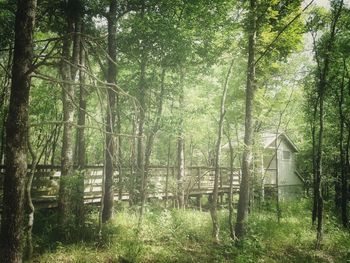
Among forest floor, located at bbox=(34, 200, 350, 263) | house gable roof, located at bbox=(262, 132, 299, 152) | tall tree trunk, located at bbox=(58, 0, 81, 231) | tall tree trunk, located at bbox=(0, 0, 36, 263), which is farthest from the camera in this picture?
house gable roof, located at bbox=(262, 132, 299, 152)

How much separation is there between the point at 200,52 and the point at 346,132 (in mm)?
12752

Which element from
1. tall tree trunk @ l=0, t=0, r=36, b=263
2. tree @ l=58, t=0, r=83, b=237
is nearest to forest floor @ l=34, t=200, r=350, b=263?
tree @ l=58, t=0, r=83, b=237

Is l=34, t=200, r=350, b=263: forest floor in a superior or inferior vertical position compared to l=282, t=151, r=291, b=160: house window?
inferior

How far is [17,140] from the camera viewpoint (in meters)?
4.73

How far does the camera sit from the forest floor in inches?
354

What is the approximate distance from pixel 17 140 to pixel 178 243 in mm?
7624

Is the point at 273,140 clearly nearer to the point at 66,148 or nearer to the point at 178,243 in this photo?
the point at 178,243

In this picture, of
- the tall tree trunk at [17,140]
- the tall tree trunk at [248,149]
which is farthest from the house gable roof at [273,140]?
the tall tree trunk at [17,140]

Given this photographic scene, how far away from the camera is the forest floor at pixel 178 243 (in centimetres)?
899

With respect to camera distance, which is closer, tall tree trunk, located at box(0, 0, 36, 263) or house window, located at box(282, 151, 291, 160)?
tall tree trunk, located at box(0, 0, 36, 263)

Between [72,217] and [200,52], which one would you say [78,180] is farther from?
[200,52]

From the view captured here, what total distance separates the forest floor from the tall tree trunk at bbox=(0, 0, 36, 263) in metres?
3.92

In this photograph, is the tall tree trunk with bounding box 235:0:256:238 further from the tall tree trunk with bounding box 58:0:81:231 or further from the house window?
the house window

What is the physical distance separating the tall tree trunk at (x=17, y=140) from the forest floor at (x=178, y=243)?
3923 millimetres
